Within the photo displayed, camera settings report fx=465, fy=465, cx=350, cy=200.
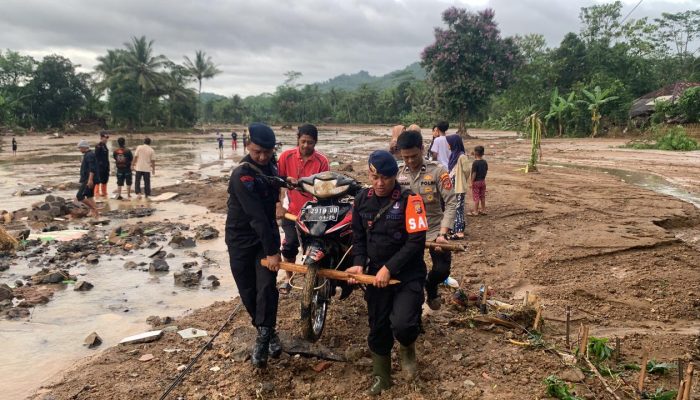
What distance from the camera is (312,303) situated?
3.69 meters

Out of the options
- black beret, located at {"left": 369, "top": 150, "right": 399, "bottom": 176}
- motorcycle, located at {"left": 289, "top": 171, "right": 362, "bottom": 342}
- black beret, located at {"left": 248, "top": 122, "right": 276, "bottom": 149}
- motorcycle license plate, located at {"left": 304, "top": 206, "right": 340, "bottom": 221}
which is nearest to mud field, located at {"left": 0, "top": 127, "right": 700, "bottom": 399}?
motorcycle, located at {"left": 289, "top": 171, "right": 362, "bottom": 342}

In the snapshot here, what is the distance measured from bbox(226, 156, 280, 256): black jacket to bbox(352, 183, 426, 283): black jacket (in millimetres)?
690

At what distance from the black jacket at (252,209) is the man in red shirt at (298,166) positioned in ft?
Result: 3.44

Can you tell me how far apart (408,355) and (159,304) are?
363cm

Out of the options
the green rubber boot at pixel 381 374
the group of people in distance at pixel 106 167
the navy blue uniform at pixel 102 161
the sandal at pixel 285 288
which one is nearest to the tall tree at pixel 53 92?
the group of people in distance at pixel 106 167

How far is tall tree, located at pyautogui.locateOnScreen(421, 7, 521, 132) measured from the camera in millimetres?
32094

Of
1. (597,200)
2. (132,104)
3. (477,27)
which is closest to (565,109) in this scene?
(477,27)

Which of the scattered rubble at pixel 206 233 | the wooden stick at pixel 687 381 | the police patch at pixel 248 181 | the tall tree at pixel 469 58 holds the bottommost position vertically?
the scattered rubble at pixel 206 233

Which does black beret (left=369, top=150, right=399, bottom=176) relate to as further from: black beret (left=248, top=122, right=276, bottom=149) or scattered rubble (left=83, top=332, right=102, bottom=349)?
scattered rubble (left=83, top=332, right=102, bottom=349)

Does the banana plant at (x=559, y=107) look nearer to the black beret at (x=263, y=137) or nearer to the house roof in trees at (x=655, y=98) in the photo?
the house roof in trees at (x=655, y=98)

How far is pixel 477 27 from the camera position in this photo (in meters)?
32.2

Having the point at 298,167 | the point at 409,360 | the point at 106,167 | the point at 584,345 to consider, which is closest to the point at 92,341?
the point at 298,167

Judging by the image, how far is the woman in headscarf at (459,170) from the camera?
21.6 feet

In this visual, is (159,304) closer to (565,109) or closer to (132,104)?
(565,109)
